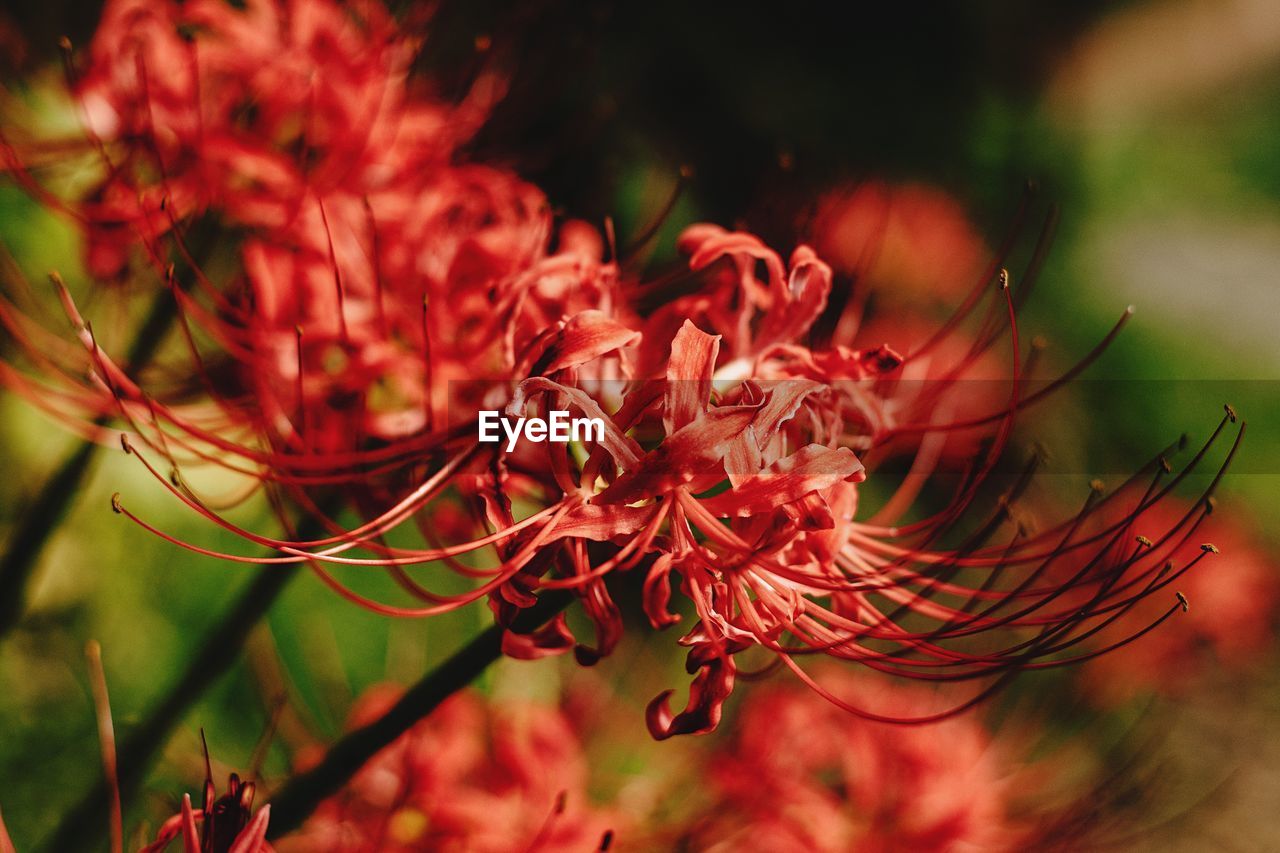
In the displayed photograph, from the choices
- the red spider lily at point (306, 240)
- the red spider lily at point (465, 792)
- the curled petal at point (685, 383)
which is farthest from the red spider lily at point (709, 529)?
the red spider lily at point (465, 792)

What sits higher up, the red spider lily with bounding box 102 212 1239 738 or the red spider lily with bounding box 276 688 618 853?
the red spider lily with bounding box 102 212 1239 738

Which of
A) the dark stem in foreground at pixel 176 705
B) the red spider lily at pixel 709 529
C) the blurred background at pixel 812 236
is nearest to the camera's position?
the red spider lily at pixel 709 529

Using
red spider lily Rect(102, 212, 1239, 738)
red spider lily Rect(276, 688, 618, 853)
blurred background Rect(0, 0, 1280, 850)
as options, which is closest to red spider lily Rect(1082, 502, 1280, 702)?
blurred background Rect(0, 0, 1280, 850)

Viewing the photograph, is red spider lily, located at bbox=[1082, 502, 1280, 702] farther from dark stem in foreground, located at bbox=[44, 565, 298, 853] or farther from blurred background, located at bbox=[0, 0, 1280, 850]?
dark stem in foreground, located at bbox=[44, 565, 298, 853]

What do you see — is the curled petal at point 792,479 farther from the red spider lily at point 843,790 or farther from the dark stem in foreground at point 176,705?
the red spider lily at point 843,790

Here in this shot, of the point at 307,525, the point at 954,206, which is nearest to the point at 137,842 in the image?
the point at 307,525

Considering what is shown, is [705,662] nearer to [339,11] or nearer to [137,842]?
[137,842]

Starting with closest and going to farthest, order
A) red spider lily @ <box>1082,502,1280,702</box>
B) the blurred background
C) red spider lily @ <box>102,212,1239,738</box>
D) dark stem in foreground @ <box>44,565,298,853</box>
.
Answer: red spider lily @ <box>102,212,1239,738</box>
dark stem in foreground @ <box>44,565,298,853</box>
the blurred background
red spider lily @ <box>1082,502,1280,702</box>
